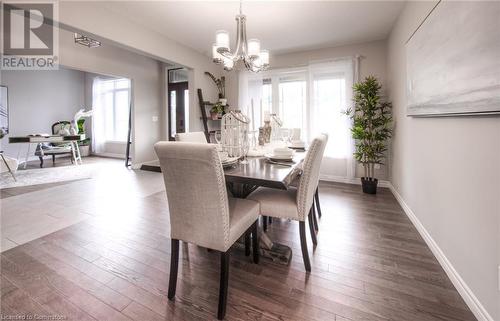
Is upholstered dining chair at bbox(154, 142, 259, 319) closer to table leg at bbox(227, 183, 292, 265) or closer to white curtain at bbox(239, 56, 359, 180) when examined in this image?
table leg at bbox(227, 183, 292, 265)

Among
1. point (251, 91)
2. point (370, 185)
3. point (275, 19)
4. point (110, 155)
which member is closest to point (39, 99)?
point (110, 155)

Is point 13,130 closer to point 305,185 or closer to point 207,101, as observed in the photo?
point 207,101

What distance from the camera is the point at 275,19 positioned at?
10.3 feet

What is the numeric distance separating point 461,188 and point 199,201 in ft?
5.45

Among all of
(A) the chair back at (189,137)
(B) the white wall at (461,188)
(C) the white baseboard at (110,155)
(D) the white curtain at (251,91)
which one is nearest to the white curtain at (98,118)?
(C) the white baseboard at (110,155)

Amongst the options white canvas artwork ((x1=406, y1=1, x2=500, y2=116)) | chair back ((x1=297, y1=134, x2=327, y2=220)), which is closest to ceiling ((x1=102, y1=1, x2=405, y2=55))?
white canvas artwork ((x1=406, y1=1, x2=500, y2=116))

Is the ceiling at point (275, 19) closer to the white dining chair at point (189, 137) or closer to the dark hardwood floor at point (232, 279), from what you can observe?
the white dining chair at point (189, 137)

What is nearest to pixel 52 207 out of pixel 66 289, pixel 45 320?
pixel 66 289

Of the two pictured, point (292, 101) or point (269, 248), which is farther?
point (292, 101)

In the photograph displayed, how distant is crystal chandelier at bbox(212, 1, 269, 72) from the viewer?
225 cm

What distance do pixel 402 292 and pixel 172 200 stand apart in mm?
1553

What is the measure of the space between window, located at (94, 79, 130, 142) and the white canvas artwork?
7339mm

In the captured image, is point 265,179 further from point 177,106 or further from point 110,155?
point 110,155

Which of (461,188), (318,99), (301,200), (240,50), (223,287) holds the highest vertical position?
(240,50)
